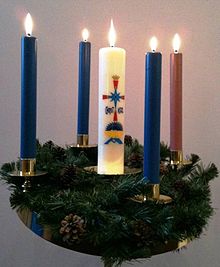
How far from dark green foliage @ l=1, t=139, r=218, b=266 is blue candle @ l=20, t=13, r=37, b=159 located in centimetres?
5

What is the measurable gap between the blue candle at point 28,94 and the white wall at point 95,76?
0.51 metres

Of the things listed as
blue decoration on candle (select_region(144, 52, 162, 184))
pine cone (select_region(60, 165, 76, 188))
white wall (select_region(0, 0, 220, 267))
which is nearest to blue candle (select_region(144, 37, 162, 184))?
blue decoration on candle (select_region(144, 52, 162, 184))

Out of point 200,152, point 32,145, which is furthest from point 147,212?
point 200,152

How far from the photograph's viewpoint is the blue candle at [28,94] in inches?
20.9

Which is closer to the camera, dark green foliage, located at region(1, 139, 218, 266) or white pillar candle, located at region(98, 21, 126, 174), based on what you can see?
dark green foliage, located at region(1, 139, 218, 266)

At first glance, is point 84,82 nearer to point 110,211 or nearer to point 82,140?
point 82,140

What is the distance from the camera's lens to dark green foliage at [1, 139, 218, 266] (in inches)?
16.3

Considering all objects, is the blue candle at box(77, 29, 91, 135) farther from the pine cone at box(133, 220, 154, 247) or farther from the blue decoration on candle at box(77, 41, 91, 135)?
the pine cone at box(133, 220, 154, 247)

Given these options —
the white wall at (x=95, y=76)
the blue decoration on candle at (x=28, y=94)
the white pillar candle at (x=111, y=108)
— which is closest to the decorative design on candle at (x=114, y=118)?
the white pillar candle at (x=111, y=108)

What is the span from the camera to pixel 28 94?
0.53 meters

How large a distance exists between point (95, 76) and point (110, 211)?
65 cm

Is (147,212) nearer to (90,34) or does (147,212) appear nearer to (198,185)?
(198,185)

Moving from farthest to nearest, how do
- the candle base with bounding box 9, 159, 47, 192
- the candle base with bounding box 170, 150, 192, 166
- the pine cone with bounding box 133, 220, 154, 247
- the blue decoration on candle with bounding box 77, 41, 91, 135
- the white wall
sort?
1. the white wall
2. the blue decoration on candle with bounding box 77, 41, 91, 135
3. the candle base with bounding box 170, 150, 192, 166
4. the candle base with bounding box 9, 159, 47, 192
5. the pine cone with bounding box 133, 220, 154, 247

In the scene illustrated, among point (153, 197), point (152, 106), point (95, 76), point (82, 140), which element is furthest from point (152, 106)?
point (95, 76)
